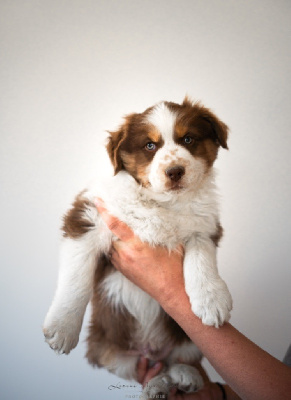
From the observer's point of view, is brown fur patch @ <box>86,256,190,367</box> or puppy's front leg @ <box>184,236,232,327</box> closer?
puppy's front leg @ <box>184,236,232,327</box>

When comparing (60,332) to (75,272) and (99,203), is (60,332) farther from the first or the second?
(99,203)

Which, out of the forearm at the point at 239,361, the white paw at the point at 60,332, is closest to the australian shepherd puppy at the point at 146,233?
the white paw at the point at 60,332

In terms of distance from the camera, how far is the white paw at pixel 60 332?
1.37m

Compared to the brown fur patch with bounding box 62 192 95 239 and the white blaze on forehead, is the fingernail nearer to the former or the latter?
the brown fur patch with bounding box 62 192 95 239

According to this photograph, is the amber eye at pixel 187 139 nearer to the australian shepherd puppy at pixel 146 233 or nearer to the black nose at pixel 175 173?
the australian shepherd puppy at pixel 146 233

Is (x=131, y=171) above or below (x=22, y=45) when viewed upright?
below

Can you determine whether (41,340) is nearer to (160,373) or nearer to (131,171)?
(160,373)

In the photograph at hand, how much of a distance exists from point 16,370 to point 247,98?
9.46ft

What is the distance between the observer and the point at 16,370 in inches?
88.3

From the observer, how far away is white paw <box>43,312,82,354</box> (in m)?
1.37

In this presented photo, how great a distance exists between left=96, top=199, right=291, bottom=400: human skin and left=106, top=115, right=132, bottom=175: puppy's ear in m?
0.25

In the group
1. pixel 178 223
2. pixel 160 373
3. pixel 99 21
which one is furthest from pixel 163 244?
pixel 99 21

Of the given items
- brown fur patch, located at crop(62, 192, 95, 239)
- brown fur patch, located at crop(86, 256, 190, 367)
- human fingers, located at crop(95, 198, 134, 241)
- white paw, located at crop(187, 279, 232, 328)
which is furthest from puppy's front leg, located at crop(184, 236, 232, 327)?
brown fur patch, located at crop(62, 192, 95, 239)

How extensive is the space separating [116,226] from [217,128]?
0.88 meters
